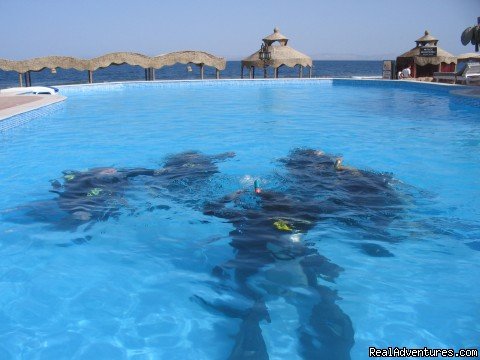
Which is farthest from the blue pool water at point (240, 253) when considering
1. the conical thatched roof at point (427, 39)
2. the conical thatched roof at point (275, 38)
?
the conical thatched roof at point (275, 38)

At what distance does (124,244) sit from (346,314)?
2.61m

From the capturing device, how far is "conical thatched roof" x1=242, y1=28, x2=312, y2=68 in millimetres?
25797

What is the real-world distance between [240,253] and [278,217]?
0.83 m

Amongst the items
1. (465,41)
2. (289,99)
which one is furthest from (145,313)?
A: (465,41)

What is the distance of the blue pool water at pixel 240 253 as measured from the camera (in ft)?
10.8

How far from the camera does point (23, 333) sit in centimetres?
335

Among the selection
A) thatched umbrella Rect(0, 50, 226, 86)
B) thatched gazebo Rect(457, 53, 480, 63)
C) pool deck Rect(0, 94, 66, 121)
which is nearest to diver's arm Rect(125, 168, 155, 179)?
pool deck Rect(0, 94, 66, 121)

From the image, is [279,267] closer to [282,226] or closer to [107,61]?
[282,226]

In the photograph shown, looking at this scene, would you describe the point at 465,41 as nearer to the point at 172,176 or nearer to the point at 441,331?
the point at 172,176

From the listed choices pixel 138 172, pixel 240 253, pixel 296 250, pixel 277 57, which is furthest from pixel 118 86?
pixel 296 250

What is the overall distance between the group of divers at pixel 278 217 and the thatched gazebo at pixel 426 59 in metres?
18.0

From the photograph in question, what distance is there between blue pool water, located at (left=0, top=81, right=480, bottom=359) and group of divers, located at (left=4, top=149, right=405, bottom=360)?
22 mm

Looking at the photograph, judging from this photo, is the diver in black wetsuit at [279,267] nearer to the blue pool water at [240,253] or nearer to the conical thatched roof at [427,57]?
the blue pool water at [240,253]

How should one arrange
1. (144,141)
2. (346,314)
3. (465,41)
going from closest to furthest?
1. (346,314)
2. (144,141)
3. (465,41)
